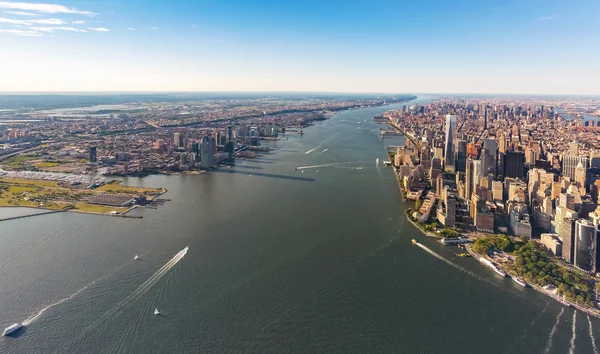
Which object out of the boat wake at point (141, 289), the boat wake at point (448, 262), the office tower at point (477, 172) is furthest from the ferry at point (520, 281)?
the boat wake at point (141, 289)

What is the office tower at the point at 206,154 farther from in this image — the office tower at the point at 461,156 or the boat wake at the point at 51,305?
the office tower at the point at 461,156

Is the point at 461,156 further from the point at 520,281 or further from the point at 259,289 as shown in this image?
the point at 259,289

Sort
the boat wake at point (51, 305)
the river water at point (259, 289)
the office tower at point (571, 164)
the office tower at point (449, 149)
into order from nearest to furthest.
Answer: the river water at point (259, 289), the boat wake at point (51, 305), the office tower at point (571, 164), the office tower at point (449, 149)

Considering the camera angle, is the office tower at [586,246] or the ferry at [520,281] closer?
the ferry at [520,281]

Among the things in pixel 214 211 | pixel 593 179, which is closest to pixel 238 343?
pixel 214 211

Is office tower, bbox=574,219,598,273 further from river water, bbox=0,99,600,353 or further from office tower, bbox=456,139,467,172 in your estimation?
office tower, bbox=456,139,467,172

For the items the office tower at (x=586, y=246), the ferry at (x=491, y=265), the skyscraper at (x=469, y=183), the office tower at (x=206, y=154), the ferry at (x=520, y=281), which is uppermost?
the office tower at (x=206, y=154)

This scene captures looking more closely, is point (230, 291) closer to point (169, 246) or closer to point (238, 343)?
point (238, 343)
